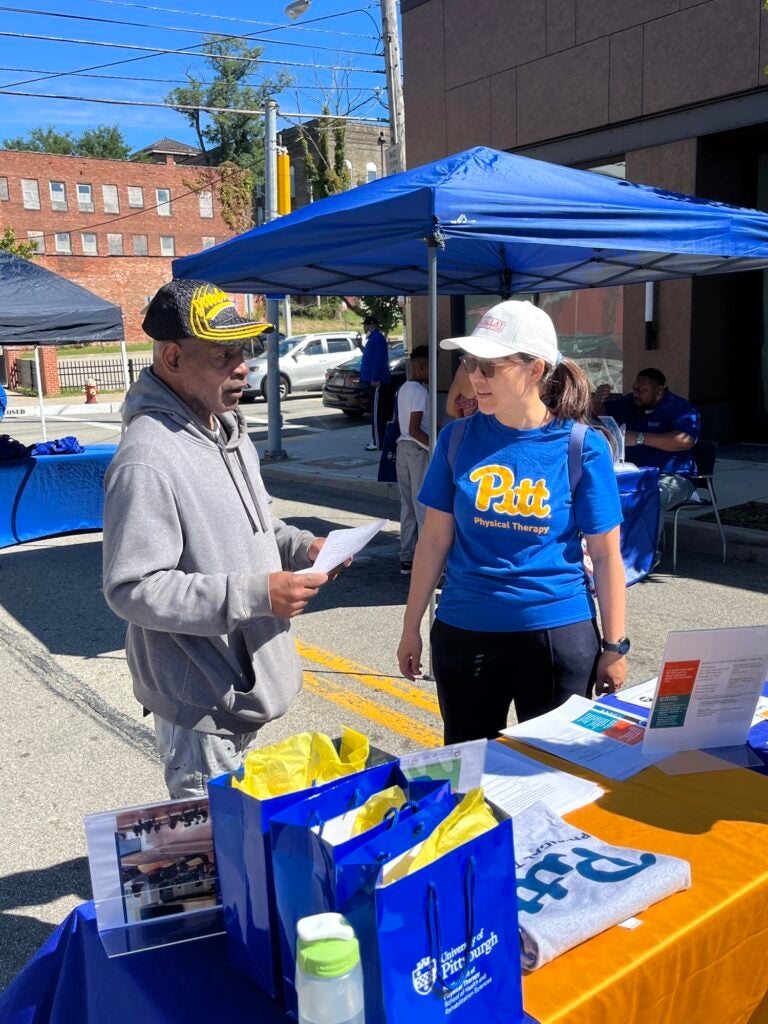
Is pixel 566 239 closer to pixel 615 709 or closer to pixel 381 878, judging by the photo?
pixel 615 709

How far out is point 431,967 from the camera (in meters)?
1.17

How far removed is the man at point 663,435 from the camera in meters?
7.20

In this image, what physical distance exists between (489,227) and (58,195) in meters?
56.5

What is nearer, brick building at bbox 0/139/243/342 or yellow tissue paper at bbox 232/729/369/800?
yellow tissue paper at bbox 232/729/369/800

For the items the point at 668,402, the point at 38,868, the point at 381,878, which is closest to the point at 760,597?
the point at 668,402

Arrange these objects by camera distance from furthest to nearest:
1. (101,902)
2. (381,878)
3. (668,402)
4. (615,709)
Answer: (668,402), (615,709), (101,902), (381,878)

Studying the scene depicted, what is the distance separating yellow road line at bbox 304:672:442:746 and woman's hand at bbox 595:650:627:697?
1.71 m

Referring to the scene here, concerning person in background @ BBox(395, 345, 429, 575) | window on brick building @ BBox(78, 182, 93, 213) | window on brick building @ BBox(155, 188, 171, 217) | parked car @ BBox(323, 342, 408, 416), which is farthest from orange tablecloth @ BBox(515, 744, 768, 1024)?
window on brick building @ BBox(78, 182, 93, 213)

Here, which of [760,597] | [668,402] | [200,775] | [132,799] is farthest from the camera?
[668,402]

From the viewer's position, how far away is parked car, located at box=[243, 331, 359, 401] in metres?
24.6

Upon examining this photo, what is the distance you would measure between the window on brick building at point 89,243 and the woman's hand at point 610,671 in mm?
58331

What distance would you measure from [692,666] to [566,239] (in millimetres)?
3720

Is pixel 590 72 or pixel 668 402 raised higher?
pixel 590 72

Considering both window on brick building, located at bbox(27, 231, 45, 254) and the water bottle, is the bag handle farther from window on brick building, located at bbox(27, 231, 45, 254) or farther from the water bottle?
window on brick building, located at bbox(27, 231, 45, 254)
